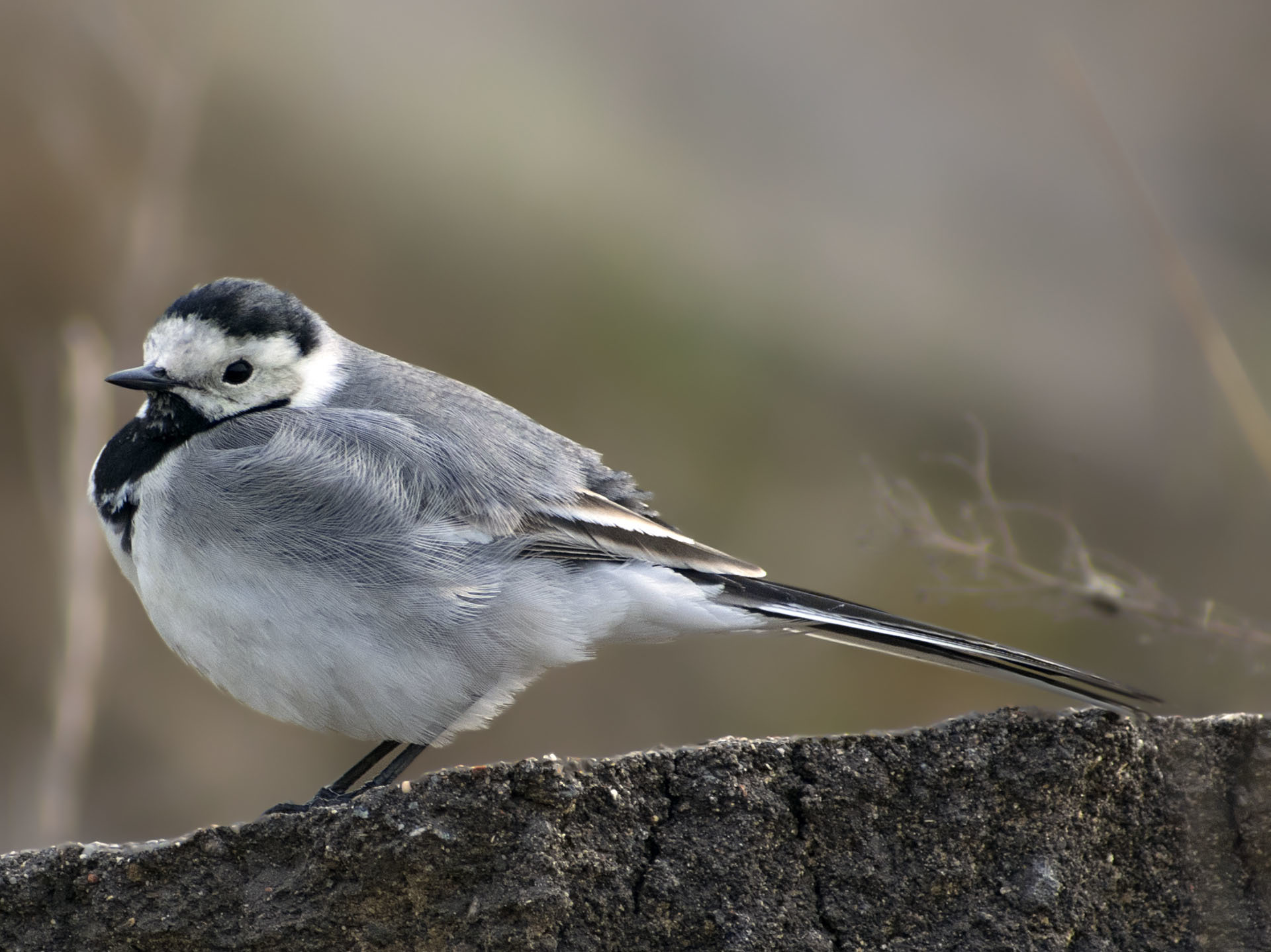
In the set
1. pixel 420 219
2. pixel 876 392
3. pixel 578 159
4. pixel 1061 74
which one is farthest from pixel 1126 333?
pixel 1061 74

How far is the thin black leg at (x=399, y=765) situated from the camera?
13.5 feet

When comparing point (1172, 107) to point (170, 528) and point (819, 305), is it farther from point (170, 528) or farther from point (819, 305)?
point (170, 528)

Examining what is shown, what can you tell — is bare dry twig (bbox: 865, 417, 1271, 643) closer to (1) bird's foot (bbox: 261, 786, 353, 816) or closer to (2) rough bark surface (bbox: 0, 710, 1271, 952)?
(2) rough bark surface (bbox: 0, 710, 1271, 952)

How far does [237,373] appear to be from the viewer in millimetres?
4352

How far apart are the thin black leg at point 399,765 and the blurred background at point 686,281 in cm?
310

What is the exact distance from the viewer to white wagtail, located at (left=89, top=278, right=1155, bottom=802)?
3730 mm

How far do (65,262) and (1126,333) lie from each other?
736 centimetres

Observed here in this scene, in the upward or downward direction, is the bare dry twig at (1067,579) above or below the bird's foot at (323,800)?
above

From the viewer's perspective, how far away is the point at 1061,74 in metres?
3.90

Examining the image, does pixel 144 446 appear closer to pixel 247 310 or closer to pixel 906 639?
pixel 247 310

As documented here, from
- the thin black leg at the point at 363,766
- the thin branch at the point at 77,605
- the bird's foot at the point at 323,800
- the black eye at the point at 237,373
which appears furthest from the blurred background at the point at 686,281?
the bird's foot at the point at 323,800

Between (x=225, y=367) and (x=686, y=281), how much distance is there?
16.2ft

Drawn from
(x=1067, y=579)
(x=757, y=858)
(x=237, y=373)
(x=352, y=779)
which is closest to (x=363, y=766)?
(x=352, y=779)

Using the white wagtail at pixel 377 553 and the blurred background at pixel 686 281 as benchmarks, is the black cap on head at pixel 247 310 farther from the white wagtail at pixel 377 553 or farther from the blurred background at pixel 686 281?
the blurred background at pixel 686 281
